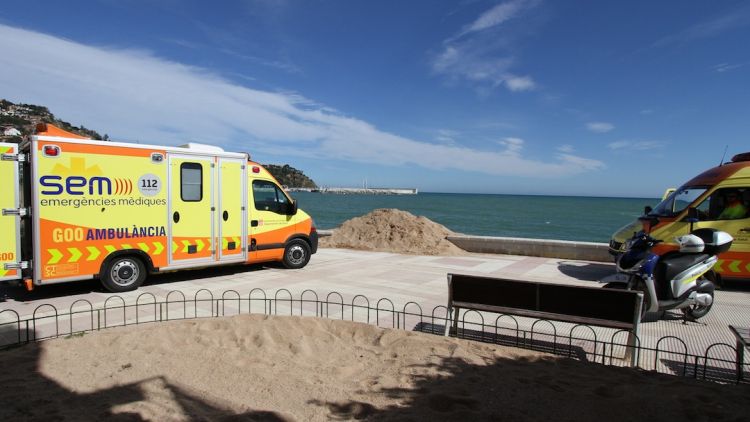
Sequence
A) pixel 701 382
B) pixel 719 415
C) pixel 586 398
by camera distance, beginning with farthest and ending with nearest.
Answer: pixel 701 382 < pixel 586 398 < pixel 719 415

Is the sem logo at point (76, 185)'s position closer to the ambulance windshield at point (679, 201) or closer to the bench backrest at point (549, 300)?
the bench backrest at point (549, 300)

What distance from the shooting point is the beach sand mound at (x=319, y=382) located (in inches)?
132

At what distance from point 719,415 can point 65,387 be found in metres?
5.24

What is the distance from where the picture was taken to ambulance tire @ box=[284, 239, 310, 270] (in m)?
10.7

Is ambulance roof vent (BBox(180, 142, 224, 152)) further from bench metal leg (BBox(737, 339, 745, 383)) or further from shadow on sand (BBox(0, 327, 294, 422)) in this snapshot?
bench metal leg (BBox(737, 339, 745, 383))

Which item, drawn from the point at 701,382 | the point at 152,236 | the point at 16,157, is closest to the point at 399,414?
the point at 701,382

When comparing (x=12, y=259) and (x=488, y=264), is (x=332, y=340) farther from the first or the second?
(x=488, y=264)

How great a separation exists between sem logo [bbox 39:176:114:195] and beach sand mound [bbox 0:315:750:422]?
3254mm

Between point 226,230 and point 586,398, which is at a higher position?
point 226,230

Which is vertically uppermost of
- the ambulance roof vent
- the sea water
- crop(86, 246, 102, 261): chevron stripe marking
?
the ambulance roof vent

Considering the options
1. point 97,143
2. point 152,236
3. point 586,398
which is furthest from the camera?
point 152,236

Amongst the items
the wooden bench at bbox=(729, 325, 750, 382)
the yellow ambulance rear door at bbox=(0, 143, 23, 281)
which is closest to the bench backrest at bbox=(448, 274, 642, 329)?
the wooden bench at bbox=(729, 325, 750, 382)

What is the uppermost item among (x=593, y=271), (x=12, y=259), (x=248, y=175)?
(x=248, y=175)

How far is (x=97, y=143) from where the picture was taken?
24.8 ft
